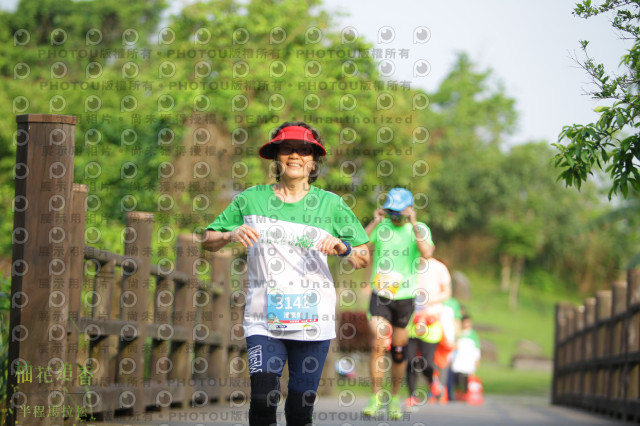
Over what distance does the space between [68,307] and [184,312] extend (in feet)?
11.2

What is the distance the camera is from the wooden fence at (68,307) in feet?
20.8

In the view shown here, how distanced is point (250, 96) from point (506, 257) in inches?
1460

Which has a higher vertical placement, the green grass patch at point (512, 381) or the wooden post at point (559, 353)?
the wooden post at point (559, 353)

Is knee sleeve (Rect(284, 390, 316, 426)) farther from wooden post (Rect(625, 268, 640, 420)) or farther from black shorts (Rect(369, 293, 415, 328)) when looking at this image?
wooden post (Rect(625, 268, 640, 420))

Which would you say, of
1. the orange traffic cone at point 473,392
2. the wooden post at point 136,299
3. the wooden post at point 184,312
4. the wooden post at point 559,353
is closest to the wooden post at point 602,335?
the orange traffic cone at point 473,392

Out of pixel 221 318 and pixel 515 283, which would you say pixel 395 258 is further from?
pixel 515 283

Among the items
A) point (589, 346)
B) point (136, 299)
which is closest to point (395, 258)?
point (136, 299)

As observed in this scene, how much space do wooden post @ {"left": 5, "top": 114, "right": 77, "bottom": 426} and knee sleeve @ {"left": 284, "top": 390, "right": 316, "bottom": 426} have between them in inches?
62.4

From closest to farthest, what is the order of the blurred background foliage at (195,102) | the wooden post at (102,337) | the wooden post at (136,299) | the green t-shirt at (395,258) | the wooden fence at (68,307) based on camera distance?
the wooden fence at (68,307) → the wooden post at (102,337) → the wooden post at (136,299) → the green t-shirt at (395,258) → the blurred background foliage at (195,102)

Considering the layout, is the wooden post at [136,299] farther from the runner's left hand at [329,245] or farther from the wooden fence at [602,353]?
the wooden fence at [602,353]

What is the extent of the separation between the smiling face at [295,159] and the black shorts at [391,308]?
4.04 metres

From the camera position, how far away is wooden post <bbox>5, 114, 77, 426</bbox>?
6336 millimetres

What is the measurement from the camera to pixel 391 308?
971 centimetres

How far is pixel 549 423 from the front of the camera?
10.6 m
